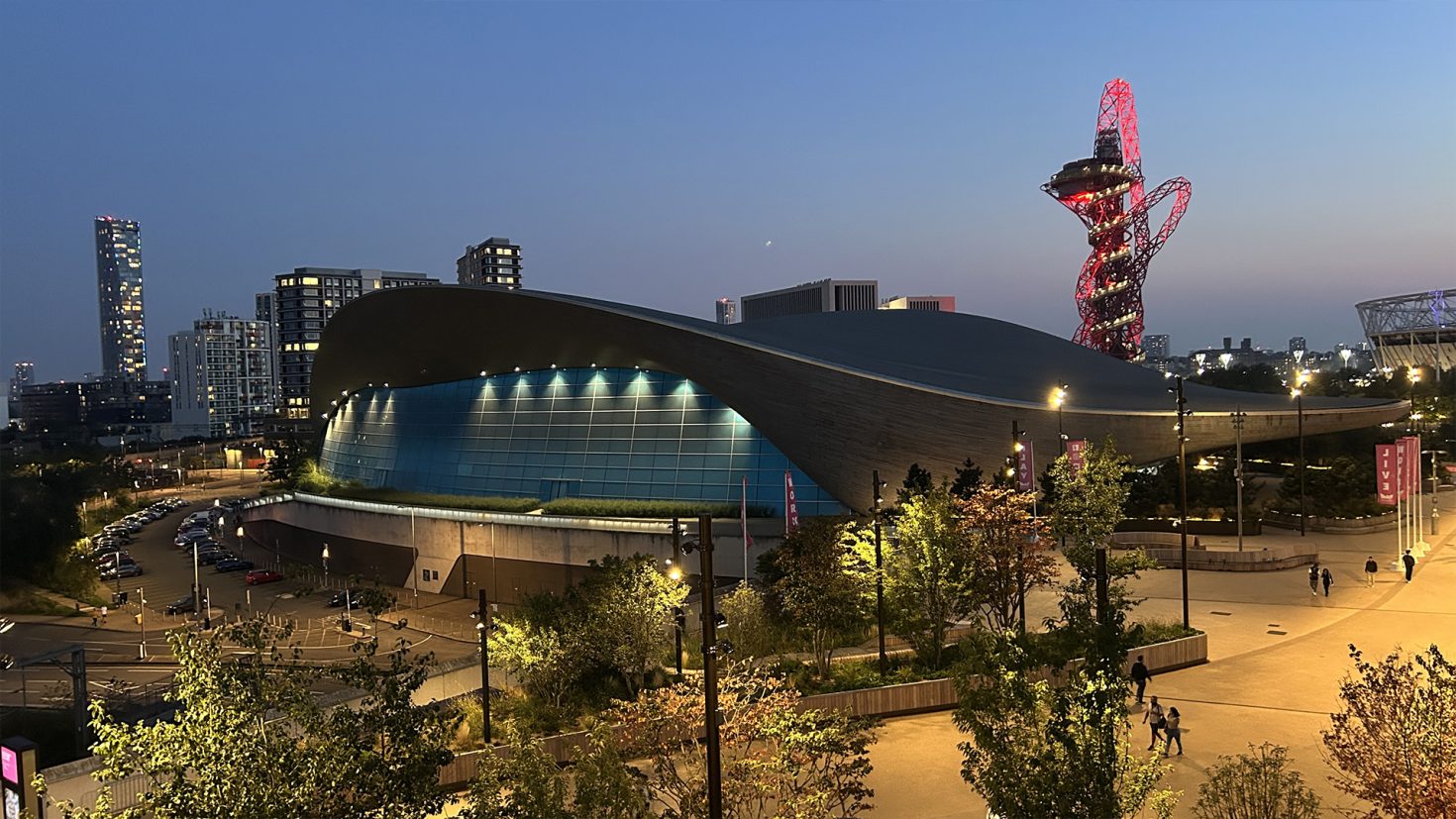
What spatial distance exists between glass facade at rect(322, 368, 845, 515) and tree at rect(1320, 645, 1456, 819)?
32804mm

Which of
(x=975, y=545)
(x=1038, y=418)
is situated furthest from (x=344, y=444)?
(x=975, y=545)

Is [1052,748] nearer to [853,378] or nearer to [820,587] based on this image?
[820,587]

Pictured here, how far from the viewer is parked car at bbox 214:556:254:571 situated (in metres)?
56.6

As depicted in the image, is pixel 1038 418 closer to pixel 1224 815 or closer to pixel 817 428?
pixel 817 428

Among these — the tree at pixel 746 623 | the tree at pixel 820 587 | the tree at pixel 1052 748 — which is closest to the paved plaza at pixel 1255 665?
the tree at pixel 820 587

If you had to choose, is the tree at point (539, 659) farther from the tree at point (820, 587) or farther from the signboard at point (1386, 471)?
the signboard at point (1386, 471)

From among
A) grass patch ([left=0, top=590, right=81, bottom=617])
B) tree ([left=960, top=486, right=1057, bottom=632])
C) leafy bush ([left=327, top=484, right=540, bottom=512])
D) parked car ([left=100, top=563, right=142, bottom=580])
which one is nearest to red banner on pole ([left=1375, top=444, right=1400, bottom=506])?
tree ([left=960, top=486, right=1057, bottom=632])

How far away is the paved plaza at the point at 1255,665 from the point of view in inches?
645

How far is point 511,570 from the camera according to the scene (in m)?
44.1

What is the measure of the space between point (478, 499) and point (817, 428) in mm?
21396

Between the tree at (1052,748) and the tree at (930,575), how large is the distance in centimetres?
1119

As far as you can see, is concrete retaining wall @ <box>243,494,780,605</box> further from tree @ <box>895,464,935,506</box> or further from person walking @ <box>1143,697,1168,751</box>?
person walking @ <box>1143,697,1168,751</box>

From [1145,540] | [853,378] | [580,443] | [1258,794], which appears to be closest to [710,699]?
[1258,794]

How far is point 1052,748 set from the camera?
9.87 meters
